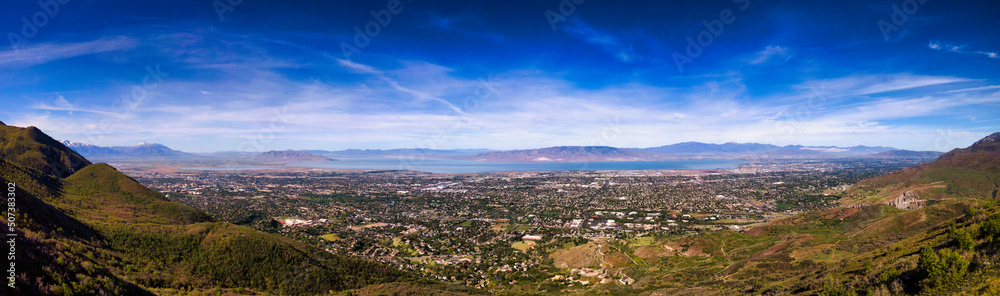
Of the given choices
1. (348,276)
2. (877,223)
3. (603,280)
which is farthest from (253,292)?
(877,223)

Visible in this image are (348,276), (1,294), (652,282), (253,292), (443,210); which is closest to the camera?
(1,294)

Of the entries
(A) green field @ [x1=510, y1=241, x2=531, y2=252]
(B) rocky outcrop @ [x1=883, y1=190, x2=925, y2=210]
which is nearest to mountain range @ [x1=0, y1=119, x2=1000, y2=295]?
(A) green field @ [x1=510, y1=241, x2=531, y2=252]

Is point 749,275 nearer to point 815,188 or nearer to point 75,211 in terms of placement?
point 75,211

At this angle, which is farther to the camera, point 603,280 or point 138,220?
point 603,280

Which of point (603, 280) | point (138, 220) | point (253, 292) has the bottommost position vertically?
point (603, 280)

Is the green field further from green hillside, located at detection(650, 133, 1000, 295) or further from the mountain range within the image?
green hillside, located at detection(650, 133, 1000, 295)

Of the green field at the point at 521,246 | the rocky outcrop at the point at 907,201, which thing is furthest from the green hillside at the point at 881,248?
the green field at the point at 521,246
